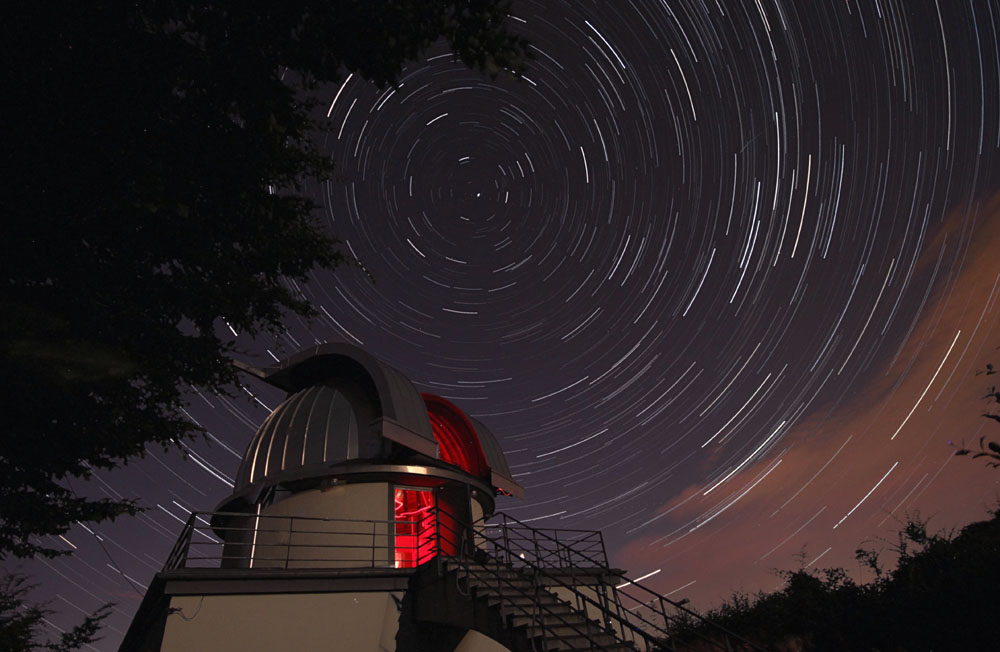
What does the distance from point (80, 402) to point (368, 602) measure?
5413 millimetres

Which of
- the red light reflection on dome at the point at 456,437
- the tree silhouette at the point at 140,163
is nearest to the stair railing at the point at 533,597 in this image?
the red light reflection on dome at the point at 456,437

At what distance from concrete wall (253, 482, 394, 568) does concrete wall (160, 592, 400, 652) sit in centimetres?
116

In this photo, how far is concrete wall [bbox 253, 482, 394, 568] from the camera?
10195mm

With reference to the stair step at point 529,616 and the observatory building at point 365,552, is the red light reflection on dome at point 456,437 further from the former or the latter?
the stair step at point 529,616

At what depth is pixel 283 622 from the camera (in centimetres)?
814

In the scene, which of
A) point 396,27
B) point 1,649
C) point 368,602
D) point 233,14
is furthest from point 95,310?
point 1,649

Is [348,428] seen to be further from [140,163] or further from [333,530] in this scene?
[140,163]

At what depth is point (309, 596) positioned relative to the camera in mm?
8500

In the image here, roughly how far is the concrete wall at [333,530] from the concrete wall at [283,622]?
3.80 ft

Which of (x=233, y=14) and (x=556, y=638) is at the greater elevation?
(x=233, y=14)

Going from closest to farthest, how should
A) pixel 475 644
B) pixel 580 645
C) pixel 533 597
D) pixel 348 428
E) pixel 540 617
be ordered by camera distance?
pixel 540 617 < pixel 580 645 < pixel 533 597 < pixel 475 644 < pixel 348 428

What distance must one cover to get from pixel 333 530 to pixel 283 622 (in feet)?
8.06

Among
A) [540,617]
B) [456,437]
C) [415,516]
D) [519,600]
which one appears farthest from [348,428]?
[540,617]

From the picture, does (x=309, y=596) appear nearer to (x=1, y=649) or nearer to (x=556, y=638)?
(x=556, y=638)
